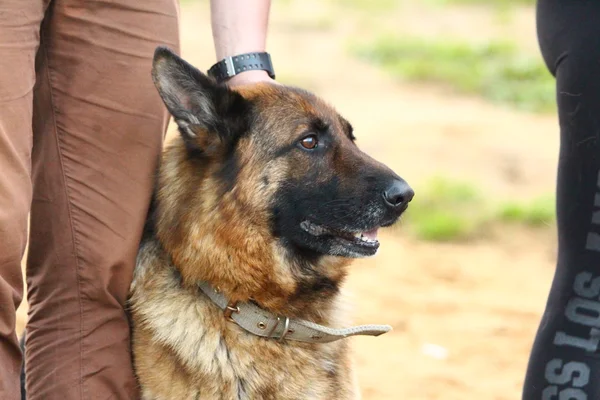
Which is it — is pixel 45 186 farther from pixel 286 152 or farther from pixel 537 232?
pixel 537 232

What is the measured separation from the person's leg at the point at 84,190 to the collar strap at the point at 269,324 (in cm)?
32

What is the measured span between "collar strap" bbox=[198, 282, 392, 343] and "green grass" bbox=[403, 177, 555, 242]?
12.1 feet

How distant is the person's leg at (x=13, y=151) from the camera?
2.49 m

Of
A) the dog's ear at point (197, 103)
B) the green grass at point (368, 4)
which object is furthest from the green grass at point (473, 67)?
the dog's ear at point (197, 103)

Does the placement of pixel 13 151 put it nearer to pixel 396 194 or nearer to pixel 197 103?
pixel 197 103

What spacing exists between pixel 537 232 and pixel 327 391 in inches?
162

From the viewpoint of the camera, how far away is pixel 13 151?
2.52 m

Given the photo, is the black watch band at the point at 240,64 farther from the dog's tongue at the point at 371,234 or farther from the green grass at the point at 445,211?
the green grass at the point at 445,211

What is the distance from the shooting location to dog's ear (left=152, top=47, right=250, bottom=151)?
279cm

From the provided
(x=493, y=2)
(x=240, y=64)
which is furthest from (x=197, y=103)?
(x=493, y=2)

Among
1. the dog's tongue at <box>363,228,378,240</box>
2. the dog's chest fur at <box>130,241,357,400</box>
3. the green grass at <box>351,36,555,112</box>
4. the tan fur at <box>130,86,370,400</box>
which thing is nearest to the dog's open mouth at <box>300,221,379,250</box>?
the dog's tongue at <box>363,228,378,240</box>

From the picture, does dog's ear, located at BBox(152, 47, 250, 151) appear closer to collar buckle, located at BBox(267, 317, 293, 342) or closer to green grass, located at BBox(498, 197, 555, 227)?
collar buckle, located at BBox(267, 317, 293, 342)

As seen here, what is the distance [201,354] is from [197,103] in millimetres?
772

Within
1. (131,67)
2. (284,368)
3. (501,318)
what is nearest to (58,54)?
(131,67)
